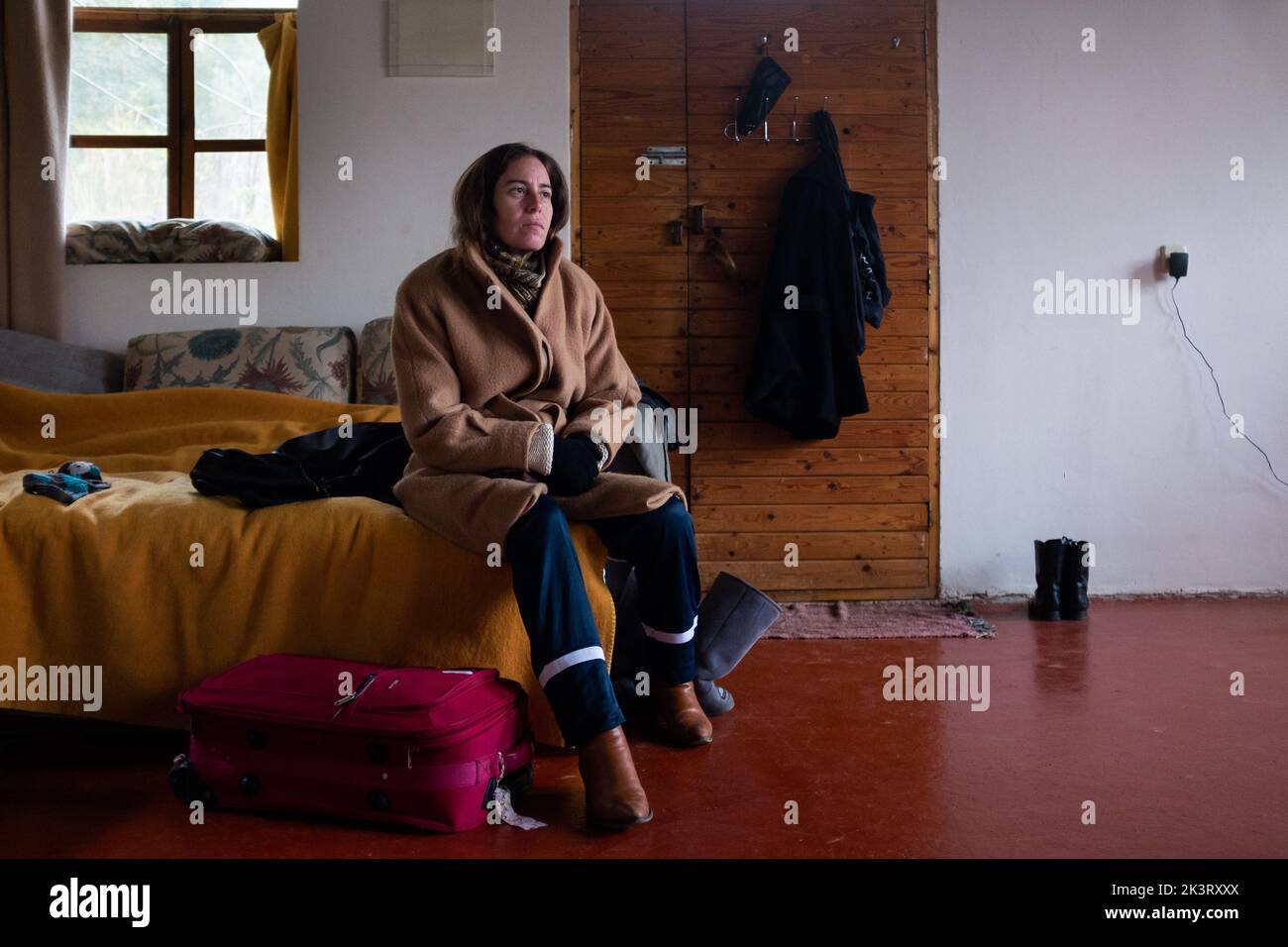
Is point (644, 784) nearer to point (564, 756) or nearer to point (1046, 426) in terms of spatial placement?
point (564, 756)

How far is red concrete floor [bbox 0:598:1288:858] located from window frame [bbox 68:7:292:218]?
2.40m

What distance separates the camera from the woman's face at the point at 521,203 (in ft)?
6.54

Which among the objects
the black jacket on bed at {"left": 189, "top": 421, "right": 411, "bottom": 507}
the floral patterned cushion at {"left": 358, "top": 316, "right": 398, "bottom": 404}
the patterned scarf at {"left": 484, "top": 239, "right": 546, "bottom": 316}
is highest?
the patterned scarf at {"left": 484, "top": 239, "right": 546, "bottom": 316}

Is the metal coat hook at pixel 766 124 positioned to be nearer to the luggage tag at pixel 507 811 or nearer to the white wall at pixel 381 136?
the white wall at pixel 381 136

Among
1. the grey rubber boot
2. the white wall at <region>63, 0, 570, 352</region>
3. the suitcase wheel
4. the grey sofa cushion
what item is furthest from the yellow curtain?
the suitcase wheel

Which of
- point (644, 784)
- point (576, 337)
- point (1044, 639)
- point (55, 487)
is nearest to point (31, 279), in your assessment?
point (55, 487)

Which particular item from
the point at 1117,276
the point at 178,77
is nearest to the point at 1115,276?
the point at 1117,276

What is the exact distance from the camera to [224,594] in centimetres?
188

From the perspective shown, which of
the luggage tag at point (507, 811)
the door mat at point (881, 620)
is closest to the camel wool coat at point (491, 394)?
the luggage tag at point (507, 811)

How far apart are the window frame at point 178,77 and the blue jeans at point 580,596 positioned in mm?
2642

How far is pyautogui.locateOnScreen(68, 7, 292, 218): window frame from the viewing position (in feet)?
12.2

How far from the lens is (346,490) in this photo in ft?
6.86

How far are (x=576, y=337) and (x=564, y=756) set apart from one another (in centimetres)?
84

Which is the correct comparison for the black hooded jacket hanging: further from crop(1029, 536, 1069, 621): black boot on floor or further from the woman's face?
the woman's face
